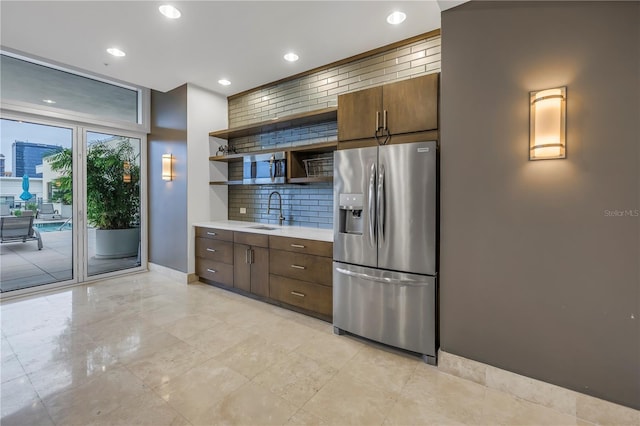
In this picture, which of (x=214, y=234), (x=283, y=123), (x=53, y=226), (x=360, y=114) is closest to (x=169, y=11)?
(x=283, y=123)

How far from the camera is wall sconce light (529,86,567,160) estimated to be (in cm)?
180

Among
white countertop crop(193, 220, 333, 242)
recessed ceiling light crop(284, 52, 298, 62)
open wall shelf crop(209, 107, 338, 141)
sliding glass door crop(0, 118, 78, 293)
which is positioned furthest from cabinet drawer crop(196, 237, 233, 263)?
recessed ceiling light crop(284, 52, 298, 62)

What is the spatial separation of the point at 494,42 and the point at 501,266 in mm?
1592

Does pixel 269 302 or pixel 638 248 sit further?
pixel 269 302

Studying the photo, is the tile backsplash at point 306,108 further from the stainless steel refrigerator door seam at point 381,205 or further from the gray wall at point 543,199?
the stainless steel refrigerator door seam at point 381,205

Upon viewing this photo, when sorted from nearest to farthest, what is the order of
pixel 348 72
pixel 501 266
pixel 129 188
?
1. pixel 501 266
2. pixel 348 72
3. pixel 129 188

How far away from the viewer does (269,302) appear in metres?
3.72

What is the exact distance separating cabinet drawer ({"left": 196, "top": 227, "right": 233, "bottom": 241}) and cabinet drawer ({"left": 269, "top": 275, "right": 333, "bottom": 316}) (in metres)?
0.95

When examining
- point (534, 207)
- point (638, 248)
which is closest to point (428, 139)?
point (534, 207)

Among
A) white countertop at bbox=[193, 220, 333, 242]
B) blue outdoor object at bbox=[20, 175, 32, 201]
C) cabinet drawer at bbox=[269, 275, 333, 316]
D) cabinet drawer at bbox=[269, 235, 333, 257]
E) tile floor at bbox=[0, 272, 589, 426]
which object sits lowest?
tile floor at bbox=[0, 272, 589, 426]

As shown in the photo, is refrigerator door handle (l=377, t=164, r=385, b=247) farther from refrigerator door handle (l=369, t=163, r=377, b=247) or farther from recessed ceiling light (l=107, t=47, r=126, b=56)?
recessed ceiling light (l=107, t=47, r=126, b=56)

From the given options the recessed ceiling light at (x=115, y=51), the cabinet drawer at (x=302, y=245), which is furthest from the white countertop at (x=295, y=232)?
the recessed ceiling light at (x=115, y=51)

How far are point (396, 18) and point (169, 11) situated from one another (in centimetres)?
209

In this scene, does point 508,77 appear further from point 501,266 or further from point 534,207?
point 501,266
